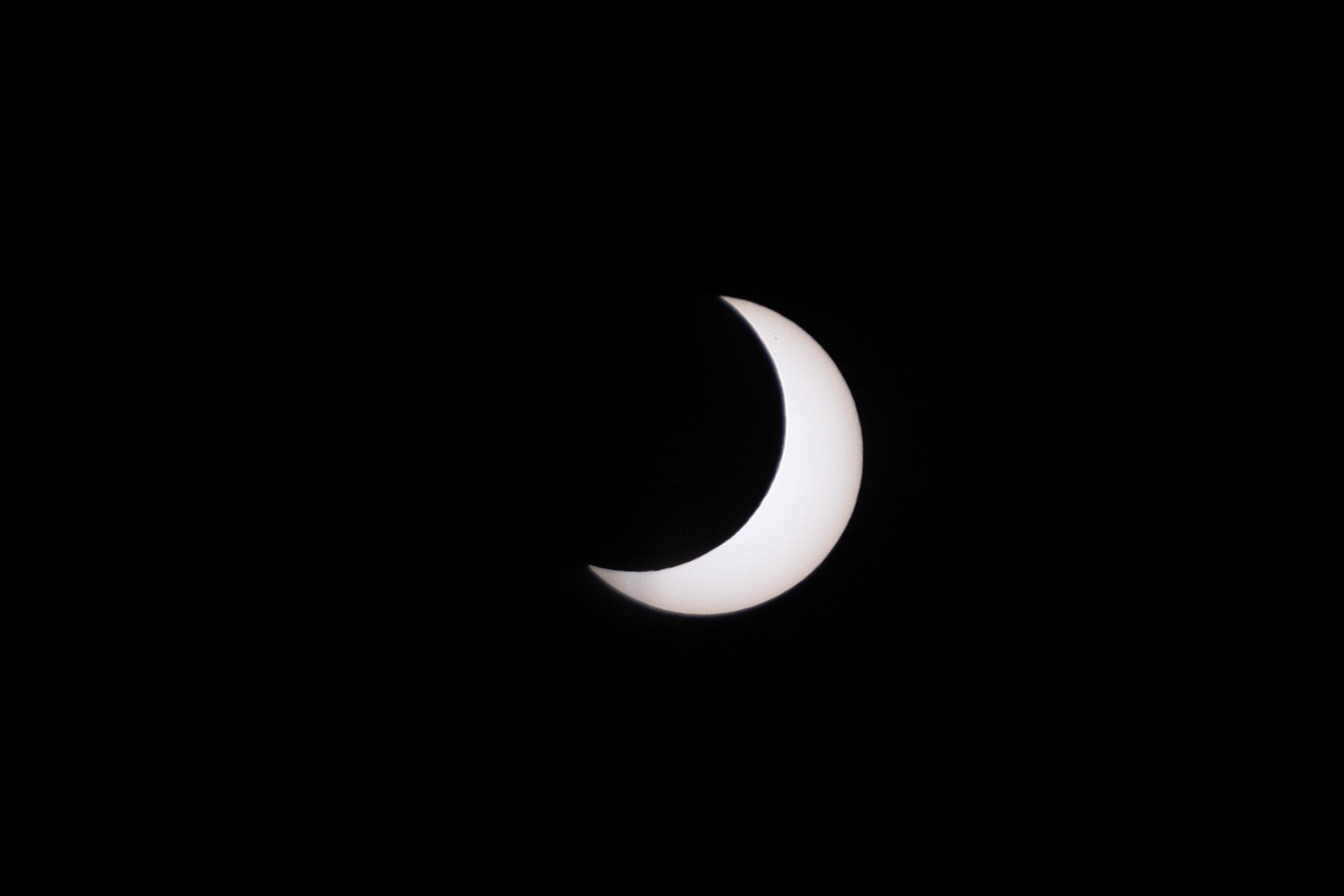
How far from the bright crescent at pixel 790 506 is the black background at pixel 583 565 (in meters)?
0.06

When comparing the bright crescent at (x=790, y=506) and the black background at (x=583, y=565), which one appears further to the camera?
the black background at (x=583, y=565)

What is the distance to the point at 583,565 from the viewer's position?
1.07 metres

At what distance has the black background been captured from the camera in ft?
3.76

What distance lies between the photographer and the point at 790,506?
1039 millimetres

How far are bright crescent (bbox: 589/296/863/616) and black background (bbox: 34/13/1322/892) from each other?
0.06 meters

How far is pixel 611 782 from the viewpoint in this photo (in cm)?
131

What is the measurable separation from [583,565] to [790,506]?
300 millimetres

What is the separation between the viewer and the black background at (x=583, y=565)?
1.15 m

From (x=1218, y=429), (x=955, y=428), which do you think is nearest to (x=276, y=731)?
(x=955, y=428)

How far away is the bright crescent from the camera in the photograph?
103cm

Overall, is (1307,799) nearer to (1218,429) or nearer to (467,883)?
(1218,429)

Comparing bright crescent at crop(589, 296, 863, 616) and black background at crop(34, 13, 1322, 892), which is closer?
bright crescent at crop(589, 296, 863, 616)

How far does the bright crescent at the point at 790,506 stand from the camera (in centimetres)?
103

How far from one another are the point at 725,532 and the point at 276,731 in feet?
3.00
